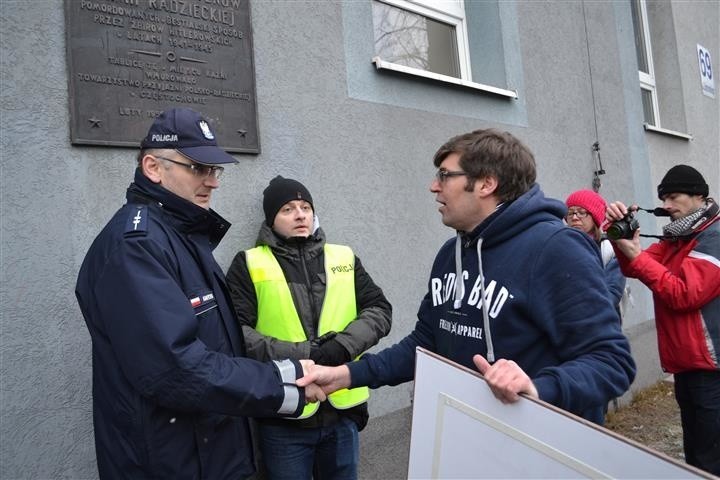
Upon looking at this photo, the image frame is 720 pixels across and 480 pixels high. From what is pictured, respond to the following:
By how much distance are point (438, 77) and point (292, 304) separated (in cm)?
244

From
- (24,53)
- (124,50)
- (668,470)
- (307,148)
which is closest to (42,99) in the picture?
(24,53)

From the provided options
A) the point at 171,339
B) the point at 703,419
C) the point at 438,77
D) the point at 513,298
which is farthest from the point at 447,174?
the point at 438,77

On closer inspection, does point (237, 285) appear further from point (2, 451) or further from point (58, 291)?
point (2, 451)

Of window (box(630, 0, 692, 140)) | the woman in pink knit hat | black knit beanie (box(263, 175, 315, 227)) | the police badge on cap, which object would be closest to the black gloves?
black knit beanie (box(263, 175, 315, 227))

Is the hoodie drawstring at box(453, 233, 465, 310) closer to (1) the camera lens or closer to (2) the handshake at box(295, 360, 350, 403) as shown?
(2) the handshake at box(295, 360, 350, 403)

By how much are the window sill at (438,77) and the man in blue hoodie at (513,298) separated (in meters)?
2.13

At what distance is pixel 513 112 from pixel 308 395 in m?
3.78

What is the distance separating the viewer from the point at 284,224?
9.52 feet

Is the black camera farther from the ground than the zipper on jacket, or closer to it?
farther from the ground

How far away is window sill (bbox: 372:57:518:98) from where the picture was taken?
12.8 ft

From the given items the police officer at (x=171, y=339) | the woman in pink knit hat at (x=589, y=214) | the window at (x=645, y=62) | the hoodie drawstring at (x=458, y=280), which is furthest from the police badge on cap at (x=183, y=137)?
the window at (x=645, y=62)

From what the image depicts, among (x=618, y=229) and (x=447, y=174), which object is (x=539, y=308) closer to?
(x=447, y=174)

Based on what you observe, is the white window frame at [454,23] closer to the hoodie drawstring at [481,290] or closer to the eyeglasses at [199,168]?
the eyeglasses at [199,168]

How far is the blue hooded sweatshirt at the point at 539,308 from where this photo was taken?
4.89ft
